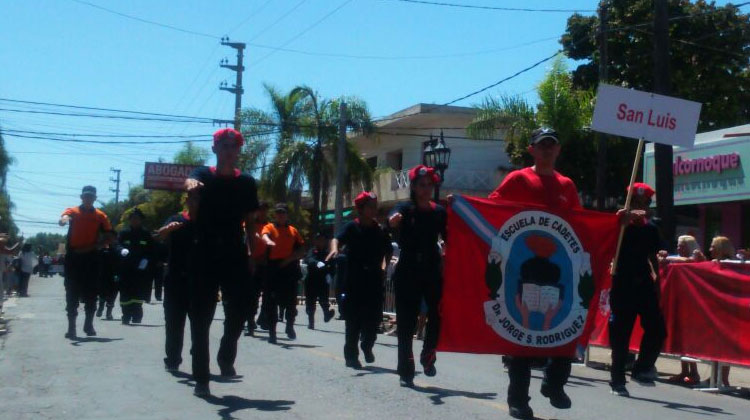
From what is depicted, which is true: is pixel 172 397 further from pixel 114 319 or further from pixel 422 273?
pixel 114 319

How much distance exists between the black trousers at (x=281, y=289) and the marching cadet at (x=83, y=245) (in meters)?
2.18

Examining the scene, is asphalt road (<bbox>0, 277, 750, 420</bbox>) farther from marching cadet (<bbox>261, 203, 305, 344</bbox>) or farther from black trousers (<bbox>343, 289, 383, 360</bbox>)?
marching cadet (<bbox>261, 203, 305, 344</bbox>)

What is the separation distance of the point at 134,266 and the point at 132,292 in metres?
0.55

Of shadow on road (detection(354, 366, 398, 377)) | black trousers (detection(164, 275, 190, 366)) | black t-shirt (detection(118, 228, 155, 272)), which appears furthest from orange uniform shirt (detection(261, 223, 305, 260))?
black trousers (detection(164, 275, 190, 366))

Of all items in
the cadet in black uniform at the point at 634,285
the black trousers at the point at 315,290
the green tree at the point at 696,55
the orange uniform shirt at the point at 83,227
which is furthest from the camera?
the green tree at the point at 696,55

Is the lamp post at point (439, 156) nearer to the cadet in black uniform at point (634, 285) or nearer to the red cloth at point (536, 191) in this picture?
the cadet in black uniform at point (634, 285)

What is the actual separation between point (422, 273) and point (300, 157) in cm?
3203

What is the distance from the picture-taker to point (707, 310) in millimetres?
10422

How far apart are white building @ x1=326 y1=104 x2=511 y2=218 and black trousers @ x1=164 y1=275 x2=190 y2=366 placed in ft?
93.8

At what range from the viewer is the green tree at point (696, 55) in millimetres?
33969

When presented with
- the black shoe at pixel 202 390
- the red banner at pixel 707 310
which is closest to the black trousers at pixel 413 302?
the black shoe at pixel 202 390

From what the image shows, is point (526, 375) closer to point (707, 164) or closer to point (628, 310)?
point (628, 310)

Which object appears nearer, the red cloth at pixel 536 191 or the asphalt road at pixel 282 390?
the red cloth at pixel 536 191

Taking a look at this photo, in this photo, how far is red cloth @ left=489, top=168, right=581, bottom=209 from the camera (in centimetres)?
670
